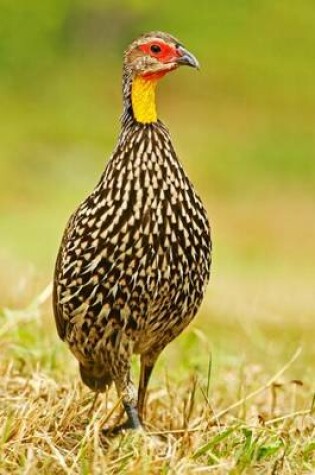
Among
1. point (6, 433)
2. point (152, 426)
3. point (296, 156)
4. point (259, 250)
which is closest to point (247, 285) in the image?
point (259, 250)

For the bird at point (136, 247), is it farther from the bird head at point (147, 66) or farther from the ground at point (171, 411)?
the ground at point (171, 411)

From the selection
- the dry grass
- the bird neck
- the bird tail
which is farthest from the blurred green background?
the bird neck

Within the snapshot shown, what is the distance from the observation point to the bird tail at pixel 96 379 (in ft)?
20.6

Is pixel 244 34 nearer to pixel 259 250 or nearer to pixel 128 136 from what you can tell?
pixel 259 250

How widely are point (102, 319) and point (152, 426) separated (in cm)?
65

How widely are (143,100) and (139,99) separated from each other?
2 cm

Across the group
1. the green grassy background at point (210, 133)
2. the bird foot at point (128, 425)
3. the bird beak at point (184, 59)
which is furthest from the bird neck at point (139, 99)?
the green grassy background at point (210, 133)

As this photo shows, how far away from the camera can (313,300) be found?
14.0 meters

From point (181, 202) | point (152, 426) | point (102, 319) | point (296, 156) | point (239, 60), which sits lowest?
point (152, 426)

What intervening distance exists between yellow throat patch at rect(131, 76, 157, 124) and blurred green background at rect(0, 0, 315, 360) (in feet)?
57.8

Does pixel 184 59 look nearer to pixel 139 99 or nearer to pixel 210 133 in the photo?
pixel 139 99

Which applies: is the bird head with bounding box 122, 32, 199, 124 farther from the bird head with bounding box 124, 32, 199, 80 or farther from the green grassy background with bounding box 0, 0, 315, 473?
the green grassy background with bounding box 0, 0, 315, 473

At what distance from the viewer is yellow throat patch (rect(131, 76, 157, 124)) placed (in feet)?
19.8

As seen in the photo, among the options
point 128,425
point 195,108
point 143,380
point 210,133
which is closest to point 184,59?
point 143,380
